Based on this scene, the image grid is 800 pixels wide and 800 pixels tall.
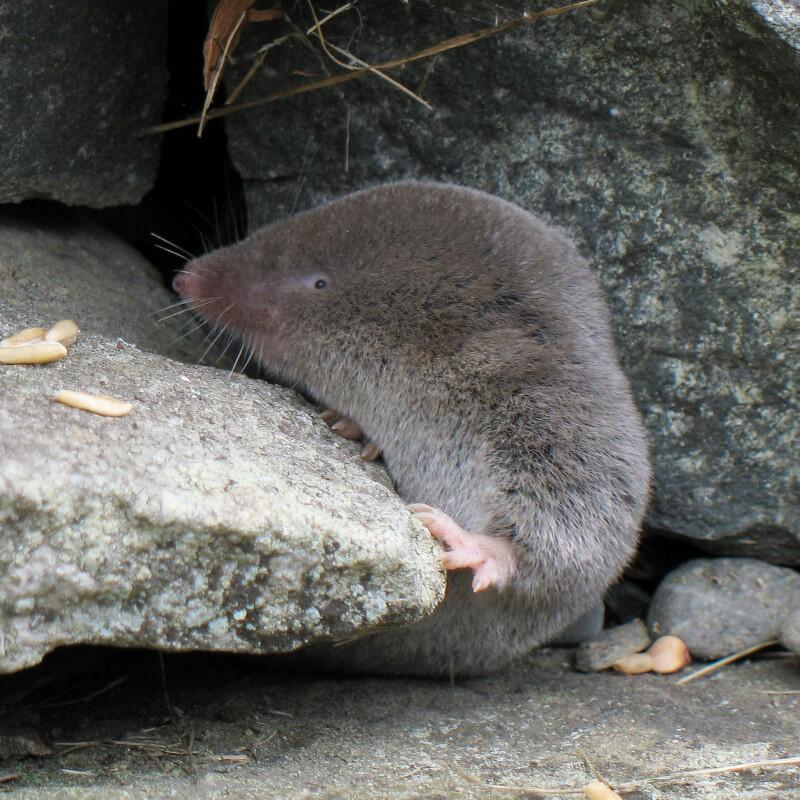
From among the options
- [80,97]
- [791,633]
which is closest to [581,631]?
[791,633]

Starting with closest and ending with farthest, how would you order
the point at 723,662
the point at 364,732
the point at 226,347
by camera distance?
the point at 364,732, the point at 226,347, the point at 723,662

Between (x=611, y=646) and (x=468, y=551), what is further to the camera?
(x=611, y=646)

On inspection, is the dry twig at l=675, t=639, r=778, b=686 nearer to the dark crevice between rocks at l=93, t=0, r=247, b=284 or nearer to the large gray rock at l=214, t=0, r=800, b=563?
the large gray rock at l=214, t=0, r=800, b=563

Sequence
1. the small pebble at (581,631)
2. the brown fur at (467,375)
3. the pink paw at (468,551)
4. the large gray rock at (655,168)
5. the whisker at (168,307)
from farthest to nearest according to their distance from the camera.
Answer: the small pebble at (581,631)
the whisker at (168,307)
the large gray rock at (655,168)
the brown fur at (467,375)
the pink paw at (468,551)

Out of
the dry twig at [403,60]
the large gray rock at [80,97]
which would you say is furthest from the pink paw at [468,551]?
the large gray rock at [80,97]

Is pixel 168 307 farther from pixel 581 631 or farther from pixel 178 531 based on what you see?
pixel 581 631

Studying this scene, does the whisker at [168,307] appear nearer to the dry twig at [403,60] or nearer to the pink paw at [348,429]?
the dry twig at [403,60]
